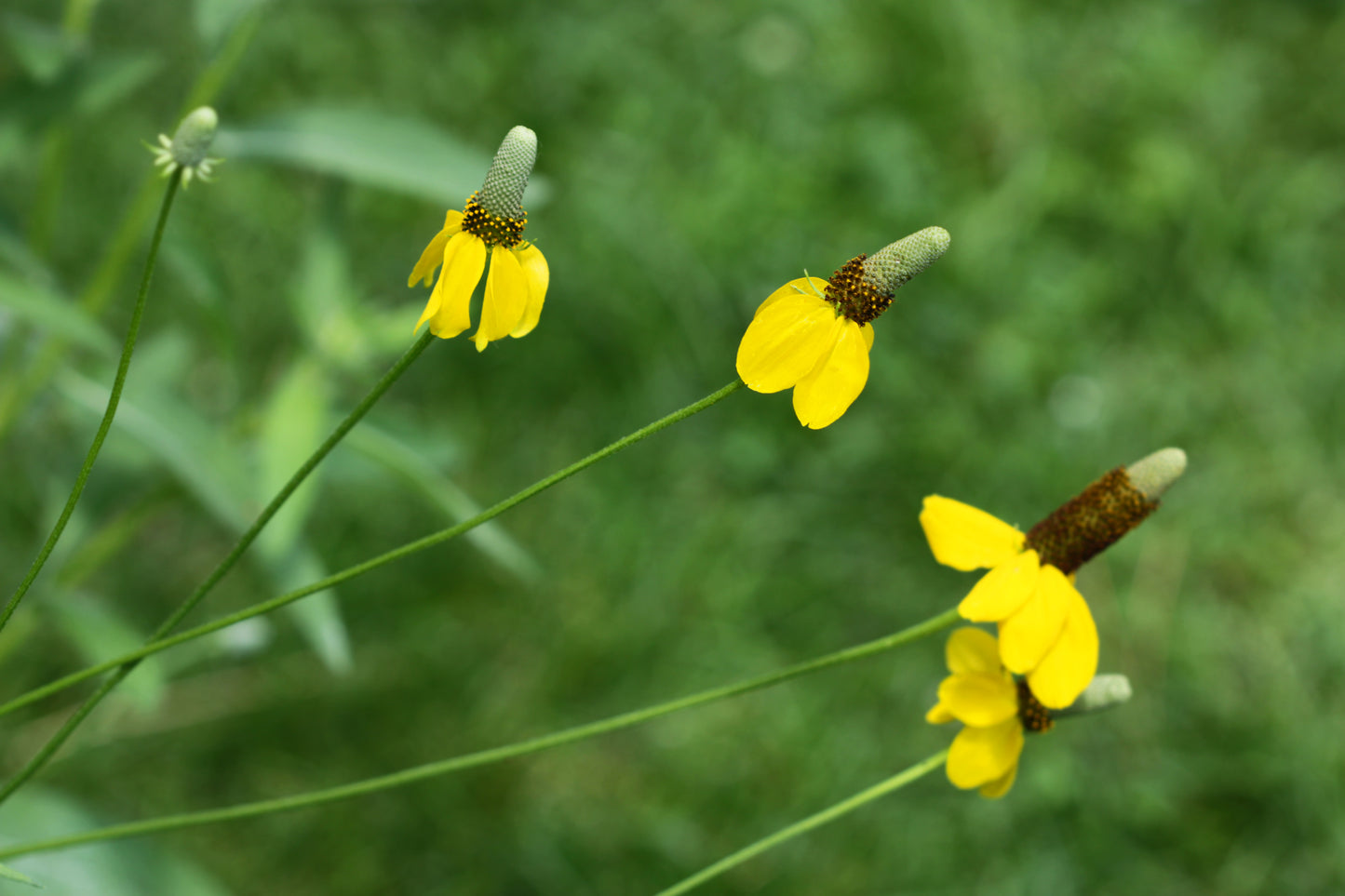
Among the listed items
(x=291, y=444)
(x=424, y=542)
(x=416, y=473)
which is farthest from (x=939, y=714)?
(x=291, y=444)

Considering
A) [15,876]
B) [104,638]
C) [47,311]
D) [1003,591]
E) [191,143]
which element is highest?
[47,311]

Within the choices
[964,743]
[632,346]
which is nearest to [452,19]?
[632,346]

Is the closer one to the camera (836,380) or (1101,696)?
(836,380)

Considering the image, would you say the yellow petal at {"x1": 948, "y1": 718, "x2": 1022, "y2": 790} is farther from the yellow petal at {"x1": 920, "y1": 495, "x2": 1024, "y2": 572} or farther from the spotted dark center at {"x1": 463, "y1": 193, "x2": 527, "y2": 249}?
the spotted dark center at {"x1": 463, "y1": 193, "x2": 527, "y2": 249}

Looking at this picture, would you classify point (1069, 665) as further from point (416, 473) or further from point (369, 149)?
point (369, 149)

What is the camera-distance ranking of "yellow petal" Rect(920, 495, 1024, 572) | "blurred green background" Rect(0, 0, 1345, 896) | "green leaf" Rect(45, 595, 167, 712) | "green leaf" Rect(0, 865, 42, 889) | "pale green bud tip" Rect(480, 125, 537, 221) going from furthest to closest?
"blurred green background" Rect(0, 0, 1345, 896), "green leaf" Rect(45, 595, 167, 712), "yellow petal" Rect(920, 495, 1024, 572), "pale green bud tip" Rect(480, 125, 537, 221), "green leaf" Rect(0, 865, 42, 889)

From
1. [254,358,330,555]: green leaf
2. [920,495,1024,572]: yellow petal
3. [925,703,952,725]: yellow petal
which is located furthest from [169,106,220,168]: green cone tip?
[254,358,330,555]: green leaf
